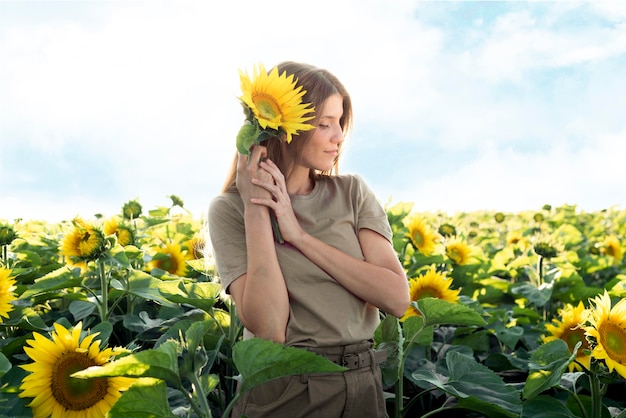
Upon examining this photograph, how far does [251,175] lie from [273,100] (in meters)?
0.27

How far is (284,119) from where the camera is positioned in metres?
1.75

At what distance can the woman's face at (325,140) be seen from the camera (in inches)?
78.8

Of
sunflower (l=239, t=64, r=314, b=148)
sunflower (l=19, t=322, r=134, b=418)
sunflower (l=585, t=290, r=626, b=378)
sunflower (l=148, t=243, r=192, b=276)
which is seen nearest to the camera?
sunflower (l=19, t=322, r=134, b=418)

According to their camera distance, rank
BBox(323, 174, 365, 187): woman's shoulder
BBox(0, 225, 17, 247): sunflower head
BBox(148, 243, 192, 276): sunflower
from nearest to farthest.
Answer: BBox(323, 174, 365, 187): woman's shoulder < BBox(0, 225, 17, 247): sunflower head < BBox(148, 243, 192, 276): sunflower

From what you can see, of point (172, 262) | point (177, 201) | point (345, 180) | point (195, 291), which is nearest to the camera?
point (195, 291)

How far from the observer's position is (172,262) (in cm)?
316

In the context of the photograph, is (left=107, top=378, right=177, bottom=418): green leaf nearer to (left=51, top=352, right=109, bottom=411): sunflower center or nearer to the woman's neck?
(left=51, top=352, right=109, bottom=411): sunflower center

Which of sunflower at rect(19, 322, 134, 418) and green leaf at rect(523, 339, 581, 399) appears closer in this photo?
sunflower at rect(19, 322, 134, 418)

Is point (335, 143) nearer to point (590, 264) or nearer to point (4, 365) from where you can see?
point (4, 365)

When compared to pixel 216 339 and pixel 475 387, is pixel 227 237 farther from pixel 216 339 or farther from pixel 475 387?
pixel 475 387

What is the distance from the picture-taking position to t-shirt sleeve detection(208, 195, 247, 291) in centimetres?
197

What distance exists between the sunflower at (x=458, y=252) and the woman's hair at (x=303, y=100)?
171 centimetres

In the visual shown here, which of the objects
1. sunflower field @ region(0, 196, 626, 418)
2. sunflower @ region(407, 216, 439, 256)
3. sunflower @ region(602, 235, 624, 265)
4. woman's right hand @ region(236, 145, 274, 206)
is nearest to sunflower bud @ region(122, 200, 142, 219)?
sunflower field @ region(0, 196, 626, 418)

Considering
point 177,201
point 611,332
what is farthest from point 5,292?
point 177,201
